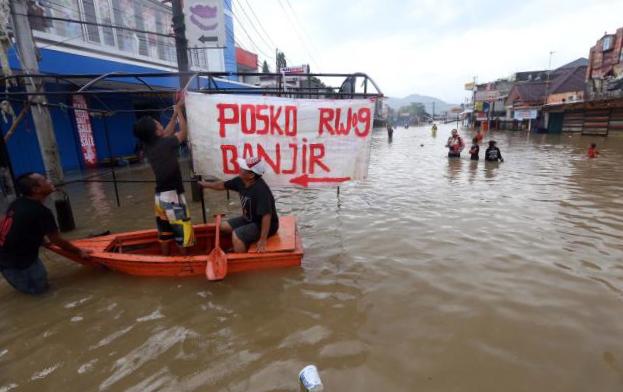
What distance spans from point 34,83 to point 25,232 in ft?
10.9

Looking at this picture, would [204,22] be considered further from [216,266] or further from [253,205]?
[216,266]

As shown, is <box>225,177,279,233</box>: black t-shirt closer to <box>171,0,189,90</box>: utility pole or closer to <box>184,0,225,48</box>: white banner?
<box>171,0,189,90</box>: utility pole

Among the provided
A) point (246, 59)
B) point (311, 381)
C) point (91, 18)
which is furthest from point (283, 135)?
point (246, 59)

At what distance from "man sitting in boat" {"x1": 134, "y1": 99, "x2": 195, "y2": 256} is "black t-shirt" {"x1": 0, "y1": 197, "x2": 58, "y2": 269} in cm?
118

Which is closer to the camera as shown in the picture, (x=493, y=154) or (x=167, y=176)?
(x=167, y=176)

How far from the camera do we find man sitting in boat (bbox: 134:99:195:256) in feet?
13.5

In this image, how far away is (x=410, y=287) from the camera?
4234mm

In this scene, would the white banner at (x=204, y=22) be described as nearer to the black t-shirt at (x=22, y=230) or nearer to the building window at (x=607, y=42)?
the black t-shirt at (x=22, y=230)

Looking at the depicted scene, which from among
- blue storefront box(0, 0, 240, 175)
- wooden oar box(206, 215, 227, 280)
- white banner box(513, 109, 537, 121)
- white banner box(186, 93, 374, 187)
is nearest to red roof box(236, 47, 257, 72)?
blue storefront box(0, 0, 240, 175)

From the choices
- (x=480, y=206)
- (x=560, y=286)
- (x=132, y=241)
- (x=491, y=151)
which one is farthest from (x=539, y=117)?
(x=132, y=241)

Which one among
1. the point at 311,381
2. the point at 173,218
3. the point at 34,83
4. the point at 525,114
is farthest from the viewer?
the point at 525,114

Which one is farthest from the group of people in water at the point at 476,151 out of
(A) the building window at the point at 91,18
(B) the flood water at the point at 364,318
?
(A) the building window at the point at 91,18

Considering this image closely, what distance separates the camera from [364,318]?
3.65 meters

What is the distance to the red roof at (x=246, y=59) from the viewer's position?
29.2m
